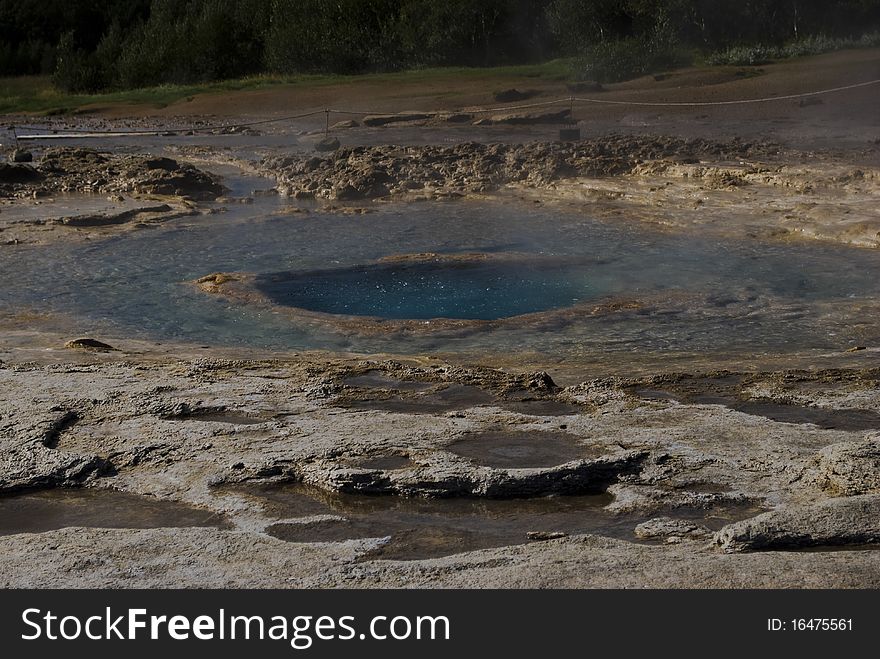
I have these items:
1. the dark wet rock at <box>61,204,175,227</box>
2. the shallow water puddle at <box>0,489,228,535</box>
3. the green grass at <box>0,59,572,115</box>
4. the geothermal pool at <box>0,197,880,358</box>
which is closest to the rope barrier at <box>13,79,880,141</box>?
the green grass at <box>0,59,572,115</box>

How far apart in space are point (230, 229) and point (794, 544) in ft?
29.4

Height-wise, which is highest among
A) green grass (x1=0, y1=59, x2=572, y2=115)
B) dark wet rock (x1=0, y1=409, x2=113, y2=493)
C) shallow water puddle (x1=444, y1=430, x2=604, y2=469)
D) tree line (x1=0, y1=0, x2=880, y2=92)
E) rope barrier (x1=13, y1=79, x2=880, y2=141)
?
tree line (x1=0, y1=0, x2=880, y2=92)

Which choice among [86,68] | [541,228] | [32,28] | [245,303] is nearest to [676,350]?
[245,303]

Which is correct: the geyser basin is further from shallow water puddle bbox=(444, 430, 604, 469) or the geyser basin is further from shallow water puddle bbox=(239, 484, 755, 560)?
shallow water puddle bbox=(239, 484, 755, 560)

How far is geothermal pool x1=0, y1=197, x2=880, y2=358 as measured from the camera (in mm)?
7195

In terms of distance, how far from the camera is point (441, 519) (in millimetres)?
4031

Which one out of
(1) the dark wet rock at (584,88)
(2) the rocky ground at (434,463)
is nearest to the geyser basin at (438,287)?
(2) the rocky ground at (434,463)

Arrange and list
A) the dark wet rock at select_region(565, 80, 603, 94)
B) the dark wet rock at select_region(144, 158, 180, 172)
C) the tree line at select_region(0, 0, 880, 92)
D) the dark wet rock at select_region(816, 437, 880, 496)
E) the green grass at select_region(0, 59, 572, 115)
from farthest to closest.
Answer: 1. the tree line at select_region(0, 0, 880, 92)
2. the green grass at select_region(0, 59, 572, 115)
3. the dark wet rock at select_region(565, 80, 603, 94)
4. the dark wet rock at select_region(144, 158, 180, 172)
5. the dark wet rock at select_region(816, 437, 880, 496)

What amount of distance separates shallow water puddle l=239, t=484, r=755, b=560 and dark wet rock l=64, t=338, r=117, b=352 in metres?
2.66

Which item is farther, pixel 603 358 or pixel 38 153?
pixel 38 153

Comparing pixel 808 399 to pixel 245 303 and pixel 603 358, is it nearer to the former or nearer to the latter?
pixel 603 358

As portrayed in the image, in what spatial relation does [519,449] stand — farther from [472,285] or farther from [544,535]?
[472,285]

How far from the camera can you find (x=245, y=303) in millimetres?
8266

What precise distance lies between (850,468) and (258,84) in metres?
28.7
